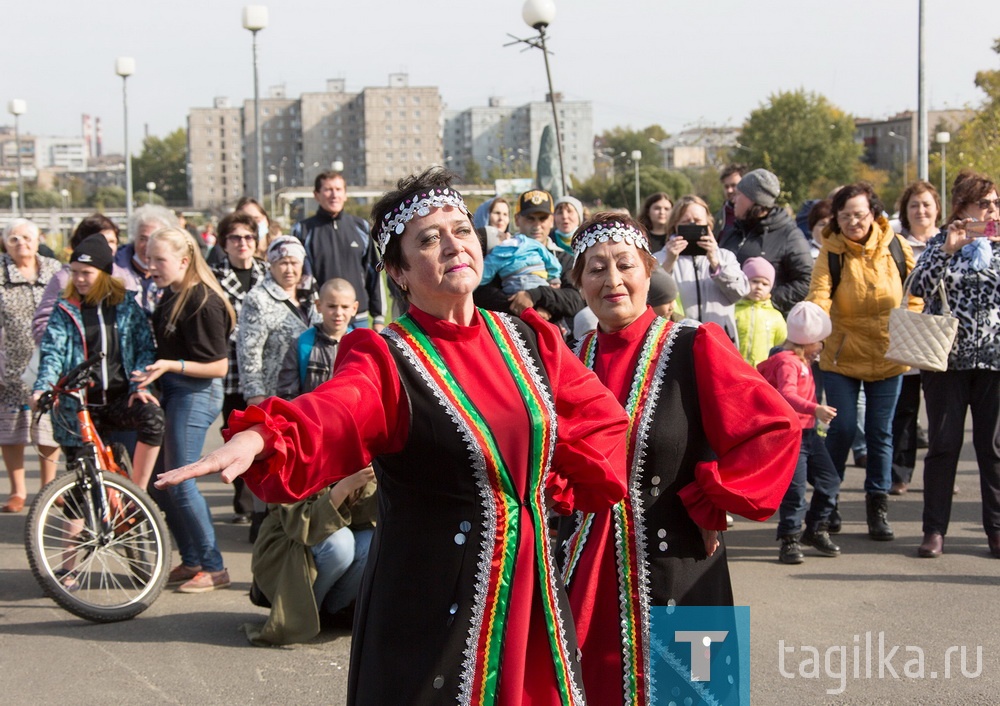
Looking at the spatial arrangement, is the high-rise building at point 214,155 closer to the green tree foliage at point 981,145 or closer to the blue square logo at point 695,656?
the green tree foliage at point 981,145

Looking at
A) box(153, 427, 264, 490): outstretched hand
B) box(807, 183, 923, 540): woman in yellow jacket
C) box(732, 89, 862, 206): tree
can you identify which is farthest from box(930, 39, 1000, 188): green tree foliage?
box(732, 89, 862, 206): tree

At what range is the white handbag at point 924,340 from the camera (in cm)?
633

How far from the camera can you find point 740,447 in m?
3.45

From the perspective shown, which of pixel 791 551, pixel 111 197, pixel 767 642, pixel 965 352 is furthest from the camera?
pixel 111 197

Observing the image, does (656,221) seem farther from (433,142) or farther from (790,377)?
(433,142)

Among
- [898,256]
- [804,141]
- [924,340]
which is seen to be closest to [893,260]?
[898,256]

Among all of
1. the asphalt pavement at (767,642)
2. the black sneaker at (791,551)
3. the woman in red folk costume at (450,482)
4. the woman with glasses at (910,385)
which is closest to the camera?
the woman in red folk costume at (450,482)

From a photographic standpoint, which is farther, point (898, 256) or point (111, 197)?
point (111, 197)

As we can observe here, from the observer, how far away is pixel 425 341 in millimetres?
2967

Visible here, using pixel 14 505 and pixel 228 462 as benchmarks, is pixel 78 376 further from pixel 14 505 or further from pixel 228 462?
pixel 228 462

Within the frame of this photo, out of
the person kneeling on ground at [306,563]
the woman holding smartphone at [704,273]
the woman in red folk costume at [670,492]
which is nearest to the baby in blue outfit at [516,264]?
the woman holding smartphone at [704,273]

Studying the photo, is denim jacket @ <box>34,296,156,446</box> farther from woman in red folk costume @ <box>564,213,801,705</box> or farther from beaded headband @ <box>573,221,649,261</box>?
woman in red folk costume @ <box>564,213,801,705</box>

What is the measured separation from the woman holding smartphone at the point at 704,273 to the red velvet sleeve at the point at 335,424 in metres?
4.33

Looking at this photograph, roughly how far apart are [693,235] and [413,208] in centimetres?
422
